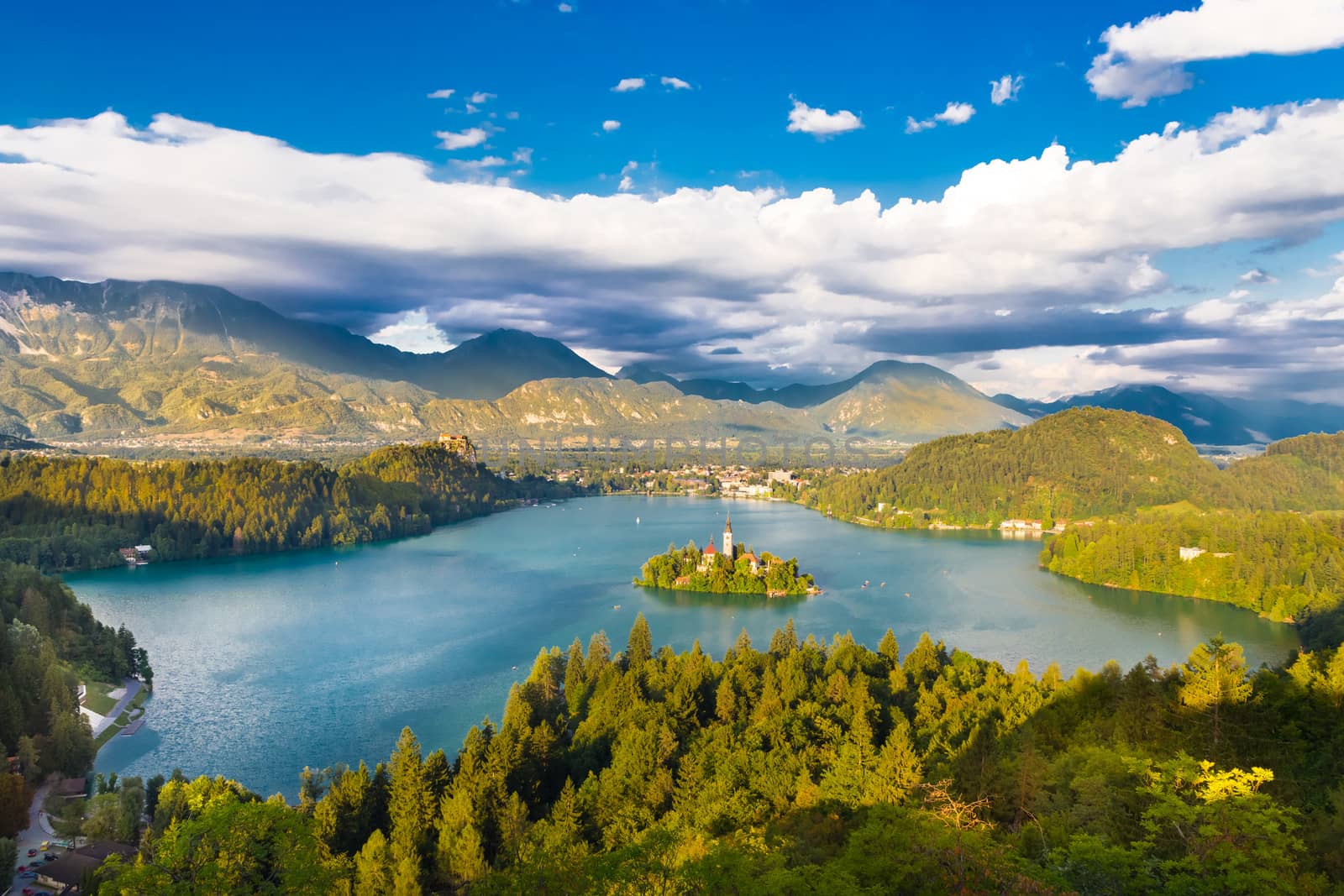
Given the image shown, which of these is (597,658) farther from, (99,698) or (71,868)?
(99,698)

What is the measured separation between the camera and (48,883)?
15.3 meters

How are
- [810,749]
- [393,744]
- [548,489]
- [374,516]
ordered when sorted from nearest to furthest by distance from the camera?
[810,749] < [393,744] < [374,516] < [548,489]

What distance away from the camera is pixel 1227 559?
46594 mm

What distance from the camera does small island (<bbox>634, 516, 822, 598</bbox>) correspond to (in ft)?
150

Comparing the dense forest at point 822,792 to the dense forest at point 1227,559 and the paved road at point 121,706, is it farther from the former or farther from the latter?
the dense forest at point 1227,559

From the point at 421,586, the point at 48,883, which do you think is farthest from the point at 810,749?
the point at 421,586

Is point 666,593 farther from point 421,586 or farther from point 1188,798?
point 1188,798

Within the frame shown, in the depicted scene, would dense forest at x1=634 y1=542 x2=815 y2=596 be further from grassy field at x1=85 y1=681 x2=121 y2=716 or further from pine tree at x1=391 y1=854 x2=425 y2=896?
pine tree at x1=391 y1=854 x2=425 y2=896

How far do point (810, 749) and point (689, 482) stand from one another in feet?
350

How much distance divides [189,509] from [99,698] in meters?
42.0

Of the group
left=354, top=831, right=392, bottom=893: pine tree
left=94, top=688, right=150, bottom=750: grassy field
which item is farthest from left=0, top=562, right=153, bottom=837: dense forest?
left=354, top=831, right=392, bottom=893: pine tree

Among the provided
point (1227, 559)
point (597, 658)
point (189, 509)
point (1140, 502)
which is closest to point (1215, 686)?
point (597, 658)

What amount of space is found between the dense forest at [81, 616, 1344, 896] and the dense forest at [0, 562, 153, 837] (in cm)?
486

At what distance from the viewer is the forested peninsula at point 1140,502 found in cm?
4538
